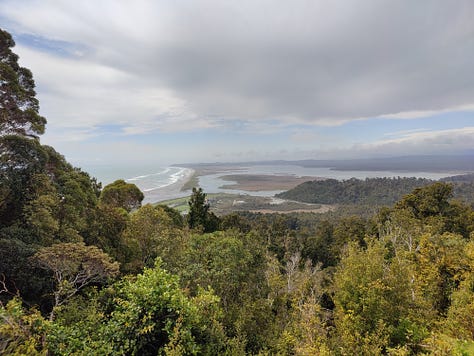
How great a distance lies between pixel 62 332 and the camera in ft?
19.3

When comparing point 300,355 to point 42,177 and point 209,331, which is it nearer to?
point 209,331

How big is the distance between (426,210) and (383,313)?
29301 mm

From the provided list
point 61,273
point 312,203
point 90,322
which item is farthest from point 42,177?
point 312,203

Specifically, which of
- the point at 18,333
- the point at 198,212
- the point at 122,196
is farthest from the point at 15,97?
the point at 198,212

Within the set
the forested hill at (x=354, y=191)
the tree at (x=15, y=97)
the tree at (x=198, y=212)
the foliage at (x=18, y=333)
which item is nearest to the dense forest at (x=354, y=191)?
the forested hill at (x=354, y=191)

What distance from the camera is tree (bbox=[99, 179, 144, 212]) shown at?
88.3ft

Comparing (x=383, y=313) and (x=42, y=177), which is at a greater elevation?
(x=42, y=177)

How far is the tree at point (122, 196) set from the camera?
26.9 meters

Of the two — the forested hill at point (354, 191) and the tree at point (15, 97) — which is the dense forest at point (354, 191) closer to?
the forested hill at point (354, 191)

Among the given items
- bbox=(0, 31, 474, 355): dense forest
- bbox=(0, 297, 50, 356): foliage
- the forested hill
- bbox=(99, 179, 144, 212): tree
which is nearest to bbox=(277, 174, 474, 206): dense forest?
the forested hill

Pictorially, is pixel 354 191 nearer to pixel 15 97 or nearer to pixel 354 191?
pixel 354 191

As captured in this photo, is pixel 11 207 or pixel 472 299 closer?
pixel 472 299

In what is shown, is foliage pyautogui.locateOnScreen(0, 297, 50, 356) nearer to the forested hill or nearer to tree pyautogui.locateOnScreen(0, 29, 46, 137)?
tree pyautogui.locateOnScreen(0, 29, 46, 137)

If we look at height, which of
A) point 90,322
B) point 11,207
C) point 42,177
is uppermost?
point 42,177
